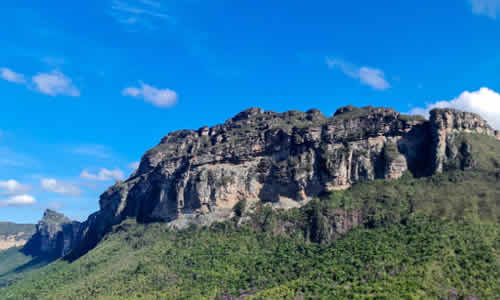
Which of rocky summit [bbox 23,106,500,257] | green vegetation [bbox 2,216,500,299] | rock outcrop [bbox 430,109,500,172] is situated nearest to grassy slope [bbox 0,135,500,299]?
green vegetation [bbox 2,216,500,299]

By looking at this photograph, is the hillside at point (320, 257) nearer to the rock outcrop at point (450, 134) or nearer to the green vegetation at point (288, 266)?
the green vegetation at point (288, 266)

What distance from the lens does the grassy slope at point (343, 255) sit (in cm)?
8419

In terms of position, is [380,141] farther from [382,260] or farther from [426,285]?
[426,285]

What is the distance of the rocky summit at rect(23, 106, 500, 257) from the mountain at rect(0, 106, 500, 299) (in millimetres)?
466

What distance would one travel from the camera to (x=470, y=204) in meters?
105

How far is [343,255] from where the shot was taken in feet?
345

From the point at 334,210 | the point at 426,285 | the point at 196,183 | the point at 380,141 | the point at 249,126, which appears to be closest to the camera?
the point at 426,285

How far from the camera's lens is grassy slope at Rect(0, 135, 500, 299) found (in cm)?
8419

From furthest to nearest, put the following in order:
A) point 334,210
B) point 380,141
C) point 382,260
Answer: point 380,141 < point 334,210 < point 382,260

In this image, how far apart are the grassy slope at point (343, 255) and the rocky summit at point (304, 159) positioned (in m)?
6.16

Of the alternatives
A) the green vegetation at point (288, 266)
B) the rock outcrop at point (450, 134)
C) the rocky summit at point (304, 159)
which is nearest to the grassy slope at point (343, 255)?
the green vegetation at point (288, 266)

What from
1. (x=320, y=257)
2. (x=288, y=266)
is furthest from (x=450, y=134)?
(x=288, y=266)

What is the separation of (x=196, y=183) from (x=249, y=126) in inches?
1702

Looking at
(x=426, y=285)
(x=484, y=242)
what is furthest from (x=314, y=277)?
(x=484, y=242)
